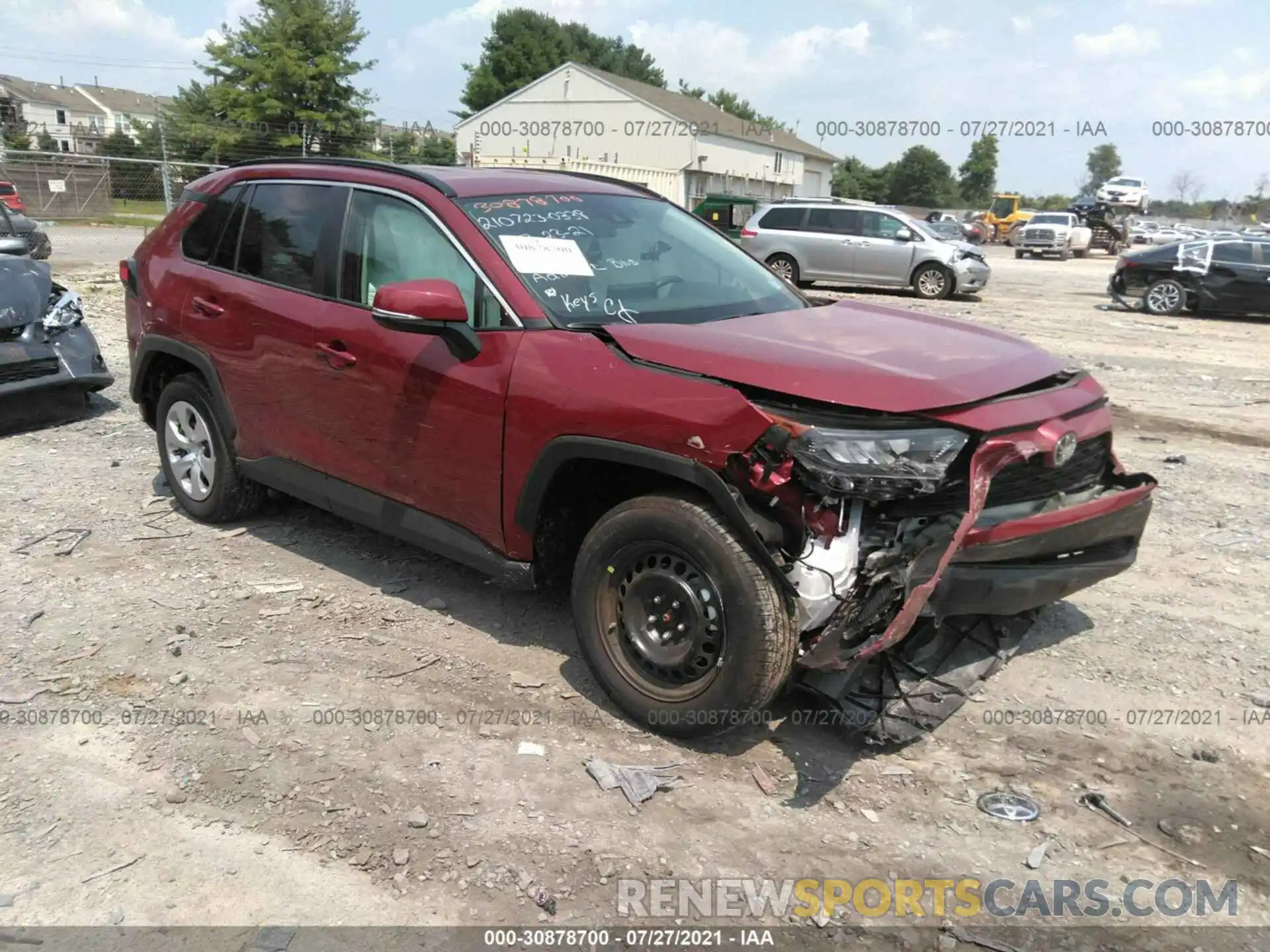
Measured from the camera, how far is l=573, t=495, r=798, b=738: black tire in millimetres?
3047

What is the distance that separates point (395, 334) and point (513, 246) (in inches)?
24.2

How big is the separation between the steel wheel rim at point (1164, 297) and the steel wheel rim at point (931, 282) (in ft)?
11.7

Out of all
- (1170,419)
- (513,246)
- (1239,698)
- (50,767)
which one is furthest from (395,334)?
(1170,419)

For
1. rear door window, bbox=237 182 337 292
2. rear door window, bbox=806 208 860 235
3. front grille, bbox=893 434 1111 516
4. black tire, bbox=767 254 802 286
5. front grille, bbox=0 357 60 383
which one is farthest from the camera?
black tire, bbox=767 254 802 286

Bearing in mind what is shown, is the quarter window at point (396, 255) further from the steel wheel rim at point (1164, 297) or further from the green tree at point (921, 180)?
the green tree at point (921, 180)

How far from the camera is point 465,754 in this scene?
3395mm

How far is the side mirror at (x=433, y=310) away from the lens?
353 centimetres

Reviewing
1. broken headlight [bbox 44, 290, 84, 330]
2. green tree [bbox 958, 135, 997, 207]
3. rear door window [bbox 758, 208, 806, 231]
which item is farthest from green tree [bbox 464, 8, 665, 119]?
broken headlight [bbox 44, 290, 84, 330]

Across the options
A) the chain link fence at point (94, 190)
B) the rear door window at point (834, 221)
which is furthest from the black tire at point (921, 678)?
the chain link fence at point (94, 190)

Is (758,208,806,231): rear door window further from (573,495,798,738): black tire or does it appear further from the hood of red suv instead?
(573,495,798,738): black tire

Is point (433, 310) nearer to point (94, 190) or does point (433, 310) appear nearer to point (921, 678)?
point (921, 678)

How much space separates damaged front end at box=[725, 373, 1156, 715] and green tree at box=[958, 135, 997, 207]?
87968mm

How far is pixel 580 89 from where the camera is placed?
4869cm

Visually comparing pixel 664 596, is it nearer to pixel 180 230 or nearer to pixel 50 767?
pixel 50 767
